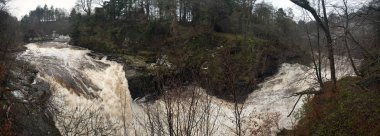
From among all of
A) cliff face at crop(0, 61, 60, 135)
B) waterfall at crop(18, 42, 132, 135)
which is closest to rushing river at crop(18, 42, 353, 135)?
waterfall at crop(18, 42, 132, 135)

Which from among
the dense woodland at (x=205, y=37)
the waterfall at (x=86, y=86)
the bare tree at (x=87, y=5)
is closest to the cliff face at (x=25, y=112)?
the waterfall at (x=86, y=86)

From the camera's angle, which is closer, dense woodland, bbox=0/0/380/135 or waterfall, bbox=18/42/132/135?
waterfall, bbox=18/42/132/135

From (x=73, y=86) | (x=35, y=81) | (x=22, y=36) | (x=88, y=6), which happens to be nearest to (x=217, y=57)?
(x=73, y=86)

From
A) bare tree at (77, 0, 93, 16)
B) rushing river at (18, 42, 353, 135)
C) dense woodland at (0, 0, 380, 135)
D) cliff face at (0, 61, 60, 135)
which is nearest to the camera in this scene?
cliff face at (0, 61, 60, 135)

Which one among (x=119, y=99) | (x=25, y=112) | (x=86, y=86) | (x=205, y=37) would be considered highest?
(x=205, y=37)

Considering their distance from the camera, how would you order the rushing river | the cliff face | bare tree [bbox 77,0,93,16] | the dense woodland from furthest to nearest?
bare tree [bbox 77,0,93,16] < the dense woodland < the rushing river < the cliff face

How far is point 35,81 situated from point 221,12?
25698 mm

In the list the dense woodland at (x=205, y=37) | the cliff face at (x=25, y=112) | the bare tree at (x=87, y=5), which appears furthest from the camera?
the bare tree at (x=87, y=5)

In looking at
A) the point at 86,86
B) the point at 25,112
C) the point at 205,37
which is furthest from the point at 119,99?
the point at 205,37

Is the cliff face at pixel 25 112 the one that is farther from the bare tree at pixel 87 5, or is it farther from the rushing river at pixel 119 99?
the bare tree at pixel 87 5

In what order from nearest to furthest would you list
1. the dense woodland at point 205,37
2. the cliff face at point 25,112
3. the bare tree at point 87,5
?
the cliff face at point 25,112, the dense woodland at point 205,37, the bare tree at point 87,5

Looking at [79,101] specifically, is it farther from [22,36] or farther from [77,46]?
[22,36]

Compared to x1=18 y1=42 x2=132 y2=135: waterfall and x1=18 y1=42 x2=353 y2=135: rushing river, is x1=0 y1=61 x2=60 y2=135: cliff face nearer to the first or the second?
x1=18 y1=42 x2=353 y2=135: rushing river

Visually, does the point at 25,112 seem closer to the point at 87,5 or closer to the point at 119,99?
the point at 119,99
